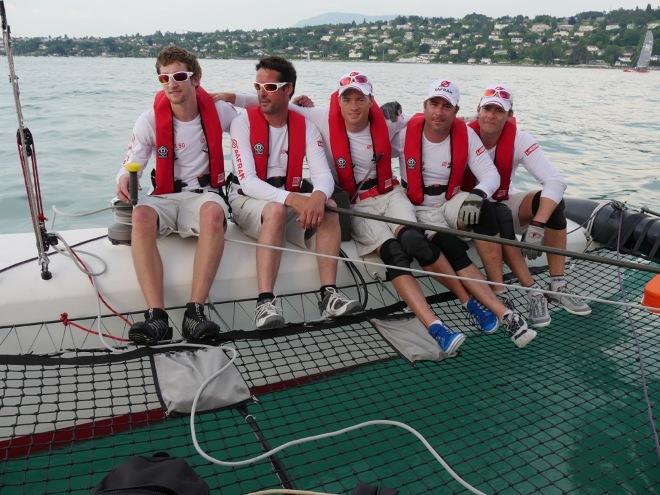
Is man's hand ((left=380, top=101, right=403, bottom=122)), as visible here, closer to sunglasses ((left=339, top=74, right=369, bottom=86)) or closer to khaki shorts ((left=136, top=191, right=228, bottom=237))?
sunglasses ((left=339, top=74, right=369, bottom=86))

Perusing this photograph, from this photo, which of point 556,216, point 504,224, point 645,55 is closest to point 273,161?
point 504,224

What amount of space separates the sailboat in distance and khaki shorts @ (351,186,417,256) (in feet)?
123

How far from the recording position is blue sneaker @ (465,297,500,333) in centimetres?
284

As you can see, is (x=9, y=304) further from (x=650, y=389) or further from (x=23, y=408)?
(x=650, y=389)

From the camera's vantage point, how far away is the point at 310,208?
107 inches

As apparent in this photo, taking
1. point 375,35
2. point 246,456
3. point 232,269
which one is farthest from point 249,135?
point 375,35

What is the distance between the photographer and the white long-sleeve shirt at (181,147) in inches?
111

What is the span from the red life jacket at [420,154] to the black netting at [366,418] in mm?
585

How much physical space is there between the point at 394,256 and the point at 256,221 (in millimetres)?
672

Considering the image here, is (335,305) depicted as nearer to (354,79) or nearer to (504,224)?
(504,224)

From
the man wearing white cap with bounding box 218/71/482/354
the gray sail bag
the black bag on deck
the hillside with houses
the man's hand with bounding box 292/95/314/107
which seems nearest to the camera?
the black bag on deck

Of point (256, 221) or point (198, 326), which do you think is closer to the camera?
point (198, 326)

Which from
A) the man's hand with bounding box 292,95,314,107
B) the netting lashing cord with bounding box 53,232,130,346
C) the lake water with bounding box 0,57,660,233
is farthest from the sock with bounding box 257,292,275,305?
the lake water with bounding box 0,57,660,233

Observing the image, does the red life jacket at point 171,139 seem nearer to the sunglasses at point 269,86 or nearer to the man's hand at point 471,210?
the sunglasses at point 269,86
